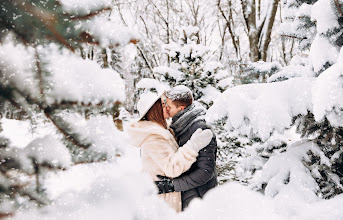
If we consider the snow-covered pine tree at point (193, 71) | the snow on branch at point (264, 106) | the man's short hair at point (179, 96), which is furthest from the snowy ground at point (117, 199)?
the snow-covered pine tree at point (193, 71)

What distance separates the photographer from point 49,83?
728 mm

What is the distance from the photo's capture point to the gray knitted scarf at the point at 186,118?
2.32 metres

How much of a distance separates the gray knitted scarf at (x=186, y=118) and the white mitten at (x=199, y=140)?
0.93 ft

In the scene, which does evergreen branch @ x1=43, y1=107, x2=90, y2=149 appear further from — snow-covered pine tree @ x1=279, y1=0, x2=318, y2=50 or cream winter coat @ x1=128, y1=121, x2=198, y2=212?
snow-covered pine tree @ x1=279, y1=0, x2=318, y2=50

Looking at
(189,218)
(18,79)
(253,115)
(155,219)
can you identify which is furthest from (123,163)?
(253,115)

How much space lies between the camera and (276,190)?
7.46 feet

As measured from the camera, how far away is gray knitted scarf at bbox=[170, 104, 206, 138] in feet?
7.62

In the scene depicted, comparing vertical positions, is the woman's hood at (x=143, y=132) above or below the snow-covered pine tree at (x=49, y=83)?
below

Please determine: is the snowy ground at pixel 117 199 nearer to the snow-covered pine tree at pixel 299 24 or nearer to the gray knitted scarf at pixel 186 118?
the gray knitted scarf at pixel 186 118

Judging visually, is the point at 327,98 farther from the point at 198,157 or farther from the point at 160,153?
the point at 160,153

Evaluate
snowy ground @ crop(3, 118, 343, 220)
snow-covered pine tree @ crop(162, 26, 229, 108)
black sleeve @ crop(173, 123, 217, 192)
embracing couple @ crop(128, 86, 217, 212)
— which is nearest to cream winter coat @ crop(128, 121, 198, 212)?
embracing couple @ crop(128, 86, 217, 212)

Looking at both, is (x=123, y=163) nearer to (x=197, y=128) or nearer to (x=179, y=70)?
(x=197, y=128)

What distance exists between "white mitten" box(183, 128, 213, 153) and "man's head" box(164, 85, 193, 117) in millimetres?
450

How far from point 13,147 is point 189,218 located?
696mm
